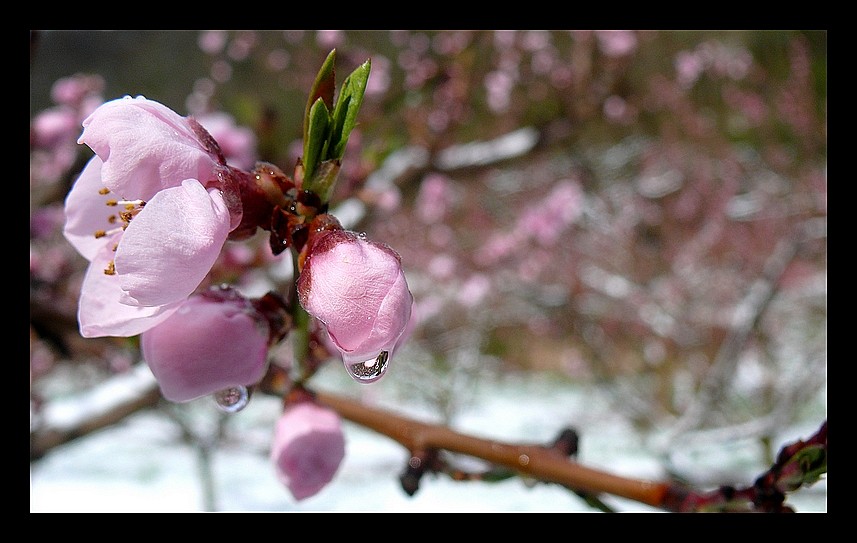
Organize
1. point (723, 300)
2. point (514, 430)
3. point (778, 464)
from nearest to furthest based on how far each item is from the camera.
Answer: point (778, 464), point (514, 430), point (723, 300)

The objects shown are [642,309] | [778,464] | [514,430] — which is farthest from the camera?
[642,309]

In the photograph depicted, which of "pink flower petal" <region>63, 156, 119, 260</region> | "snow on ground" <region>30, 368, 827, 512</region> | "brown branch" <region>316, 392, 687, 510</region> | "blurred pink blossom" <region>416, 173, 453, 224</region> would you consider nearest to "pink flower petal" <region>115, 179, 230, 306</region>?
"pink flower petal" <region>63, 156, 119, 260</region>

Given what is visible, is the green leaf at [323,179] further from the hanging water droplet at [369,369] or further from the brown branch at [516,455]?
the brown branch at [516,455]

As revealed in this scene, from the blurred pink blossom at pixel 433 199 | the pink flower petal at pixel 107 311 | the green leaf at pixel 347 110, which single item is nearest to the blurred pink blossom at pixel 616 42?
the blurred pink blossom at pixel 433 199

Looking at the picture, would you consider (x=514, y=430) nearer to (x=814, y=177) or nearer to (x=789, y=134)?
(x=814, y=177)

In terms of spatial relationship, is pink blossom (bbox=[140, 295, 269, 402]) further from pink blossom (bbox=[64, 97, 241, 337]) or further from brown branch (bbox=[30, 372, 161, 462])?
brown branch (bbox=[30, 372, 161, 462])

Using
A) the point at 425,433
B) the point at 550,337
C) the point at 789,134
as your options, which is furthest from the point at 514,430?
the point at 789,134
